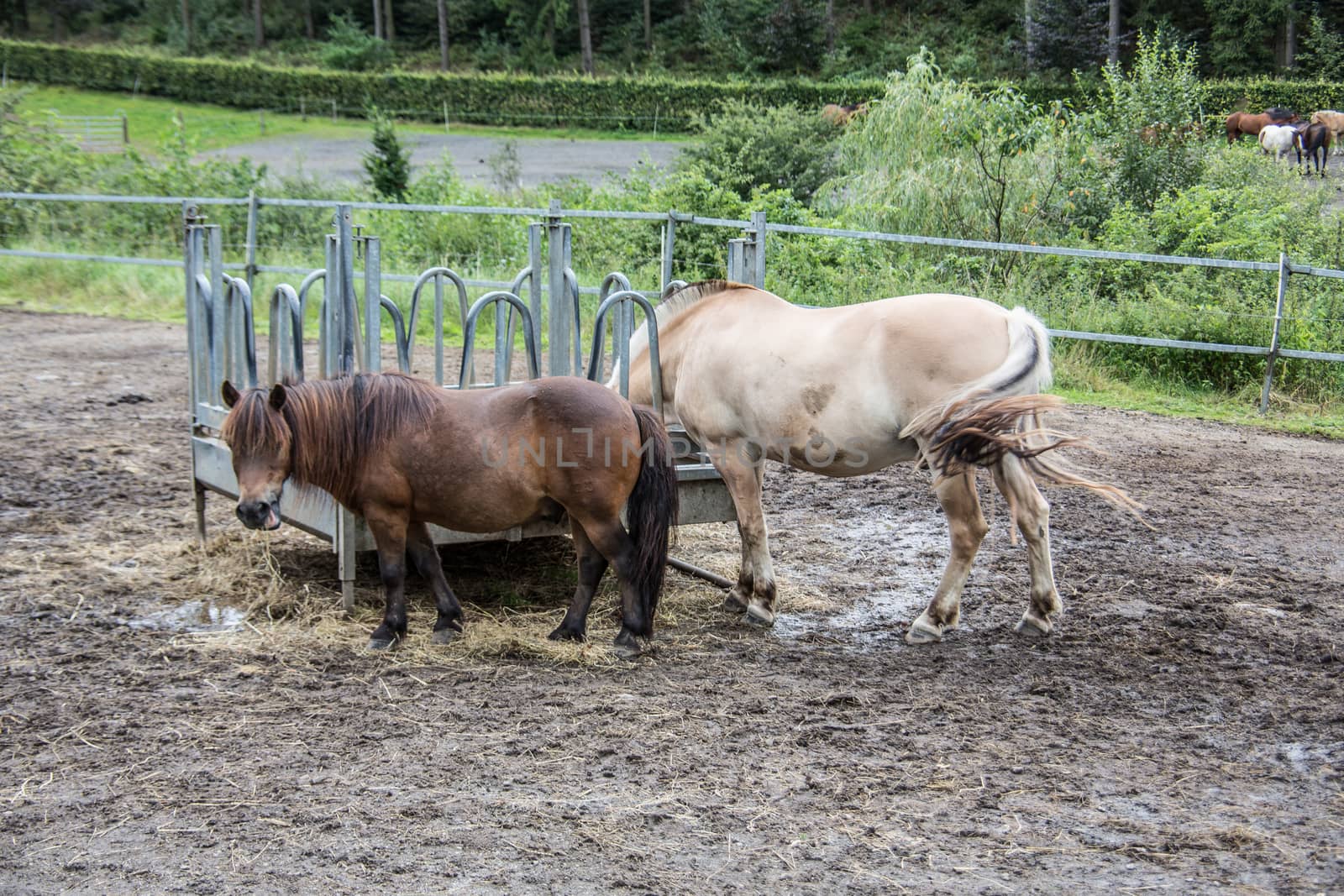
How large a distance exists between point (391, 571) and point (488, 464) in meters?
0.59

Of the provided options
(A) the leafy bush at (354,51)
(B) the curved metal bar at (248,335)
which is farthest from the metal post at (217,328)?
(A) the leafy bush at (354,51)

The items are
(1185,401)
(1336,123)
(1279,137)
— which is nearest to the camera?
(1185,401)

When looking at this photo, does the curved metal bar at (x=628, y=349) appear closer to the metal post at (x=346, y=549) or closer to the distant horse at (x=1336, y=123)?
the metal post at (x=346, y=549)

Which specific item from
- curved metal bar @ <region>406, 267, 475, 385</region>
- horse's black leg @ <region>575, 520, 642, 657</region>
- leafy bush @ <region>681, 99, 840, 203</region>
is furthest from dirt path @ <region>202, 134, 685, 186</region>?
horse's black leg @ <region>575, 520, 642, 657</region>

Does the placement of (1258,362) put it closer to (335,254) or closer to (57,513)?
(335,254)

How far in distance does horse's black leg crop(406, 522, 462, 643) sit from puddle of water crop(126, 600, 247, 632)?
0.90 meters

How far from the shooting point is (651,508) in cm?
A: 457

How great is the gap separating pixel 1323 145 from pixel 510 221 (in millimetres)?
17083

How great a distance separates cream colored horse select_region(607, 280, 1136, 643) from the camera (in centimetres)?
455

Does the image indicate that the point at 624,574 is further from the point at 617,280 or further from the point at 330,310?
the point at 330,310

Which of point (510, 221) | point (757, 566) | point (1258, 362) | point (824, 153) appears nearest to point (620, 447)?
point (757, 566)

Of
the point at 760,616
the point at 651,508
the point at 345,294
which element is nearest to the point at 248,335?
the point at 345,294

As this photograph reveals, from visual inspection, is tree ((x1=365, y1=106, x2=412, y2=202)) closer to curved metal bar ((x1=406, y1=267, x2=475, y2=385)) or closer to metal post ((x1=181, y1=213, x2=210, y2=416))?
curved metal bar ((x1=406, y1=267, x2=475, y2=385))

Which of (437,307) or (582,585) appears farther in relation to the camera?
(437,307)
